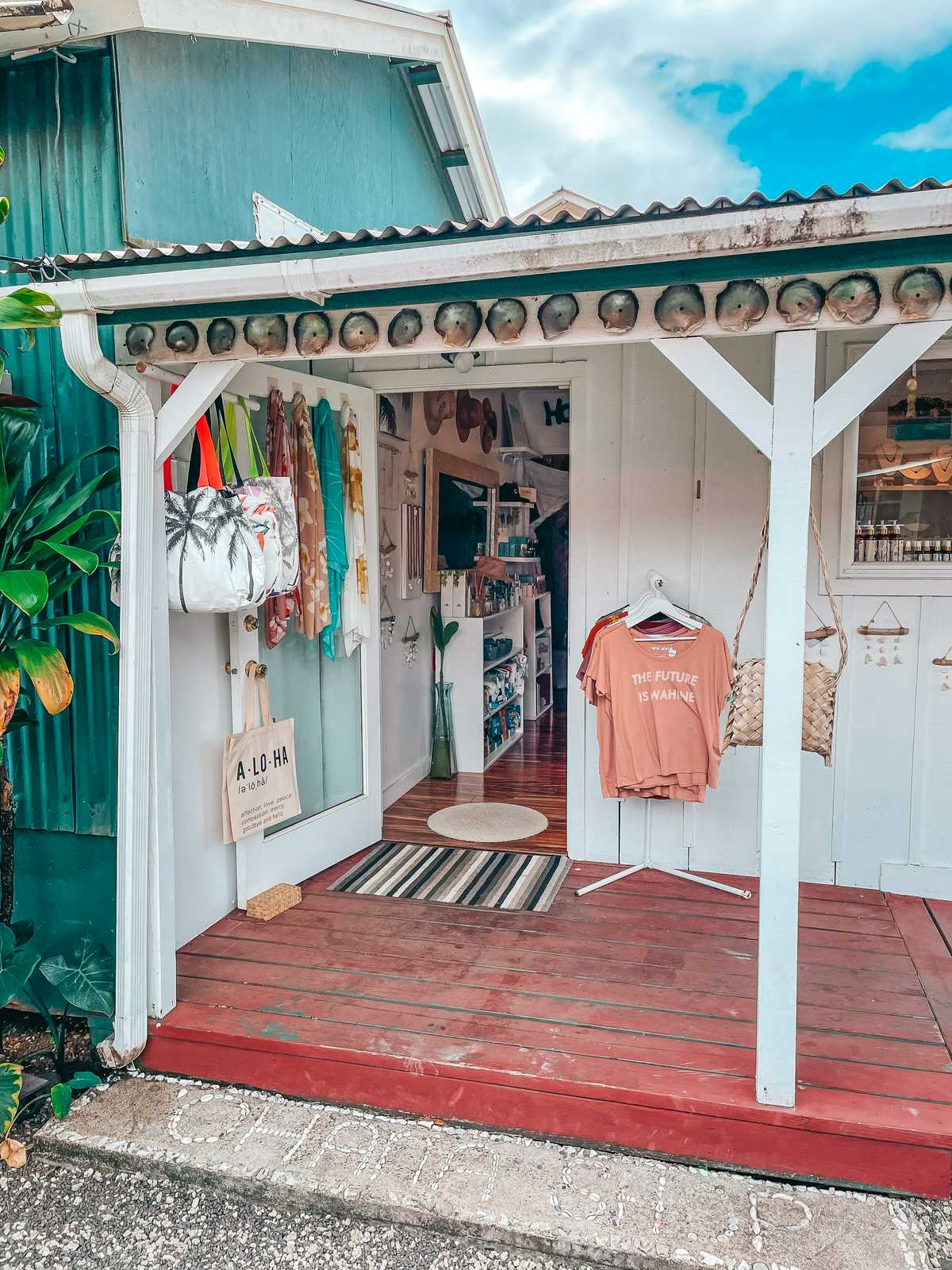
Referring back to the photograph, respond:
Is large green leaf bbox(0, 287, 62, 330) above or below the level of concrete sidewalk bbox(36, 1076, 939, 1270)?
above

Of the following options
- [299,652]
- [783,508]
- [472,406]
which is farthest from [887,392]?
[472,406]

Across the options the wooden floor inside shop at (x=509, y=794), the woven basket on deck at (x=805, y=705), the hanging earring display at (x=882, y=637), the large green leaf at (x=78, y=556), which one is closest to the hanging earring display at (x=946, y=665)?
the hanging earring display at (x=882, y=637)

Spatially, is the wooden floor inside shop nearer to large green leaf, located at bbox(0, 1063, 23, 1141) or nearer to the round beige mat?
the round beige mat

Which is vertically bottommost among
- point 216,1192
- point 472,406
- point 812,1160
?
point 216,1192

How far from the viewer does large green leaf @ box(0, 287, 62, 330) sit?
7.69 ft

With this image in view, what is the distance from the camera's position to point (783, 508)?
2320 mm

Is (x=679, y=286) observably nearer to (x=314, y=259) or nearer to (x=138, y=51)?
(x=314, y=259)

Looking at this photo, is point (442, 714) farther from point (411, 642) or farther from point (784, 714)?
point (784, 714)

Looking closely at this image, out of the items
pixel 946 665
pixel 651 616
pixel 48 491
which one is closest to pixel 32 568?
pixel 48 491

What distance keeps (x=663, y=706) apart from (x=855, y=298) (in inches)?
67.2

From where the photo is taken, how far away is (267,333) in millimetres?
2703

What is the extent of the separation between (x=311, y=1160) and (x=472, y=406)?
4.67 metres

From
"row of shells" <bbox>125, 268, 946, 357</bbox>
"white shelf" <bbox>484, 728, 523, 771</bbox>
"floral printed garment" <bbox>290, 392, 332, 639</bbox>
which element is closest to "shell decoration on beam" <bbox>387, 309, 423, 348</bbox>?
"row of shells" <bbox>125, 268, 946, 357</bbox>

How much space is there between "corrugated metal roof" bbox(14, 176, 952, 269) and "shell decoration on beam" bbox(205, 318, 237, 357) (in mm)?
247
